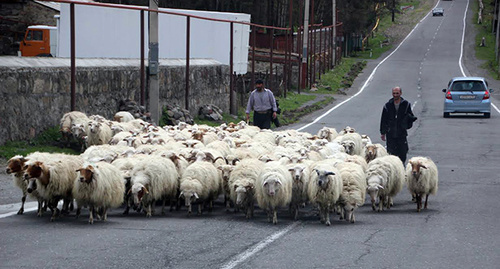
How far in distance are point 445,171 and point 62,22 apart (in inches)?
548

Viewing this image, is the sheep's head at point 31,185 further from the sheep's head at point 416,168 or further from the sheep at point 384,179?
the sheep's head at point 416,168

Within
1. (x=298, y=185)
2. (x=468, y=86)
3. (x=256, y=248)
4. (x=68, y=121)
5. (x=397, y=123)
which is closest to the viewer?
(x=256, y=248)

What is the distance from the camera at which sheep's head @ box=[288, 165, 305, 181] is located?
12.1 m

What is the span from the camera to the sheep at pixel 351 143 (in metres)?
17.0

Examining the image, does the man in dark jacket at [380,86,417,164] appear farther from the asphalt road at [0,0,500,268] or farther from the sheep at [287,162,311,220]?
the sheep at [287,162,311,220]

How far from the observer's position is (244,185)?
12070 mm

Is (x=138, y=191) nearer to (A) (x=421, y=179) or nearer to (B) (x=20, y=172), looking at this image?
(B) (x=20, y=172)

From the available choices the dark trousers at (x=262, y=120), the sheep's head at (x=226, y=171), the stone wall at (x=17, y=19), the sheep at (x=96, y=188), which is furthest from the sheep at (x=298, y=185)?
the stone wall at (x=17, y=19)

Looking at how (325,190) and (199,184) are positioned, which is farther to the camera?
(199,184)

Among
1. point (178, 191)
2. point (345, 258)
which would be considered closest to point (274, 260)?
point (345, 258)

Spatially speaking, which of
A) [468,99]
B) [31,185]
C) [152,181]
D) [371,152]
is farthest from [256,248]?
[468,99]

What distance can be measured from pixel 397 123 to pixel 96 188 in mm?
6798

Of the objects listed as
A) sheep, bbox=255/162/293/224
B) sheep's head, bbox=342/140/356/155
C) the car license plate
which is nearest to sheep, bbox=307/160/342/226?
sheep, bbox=255/162/293/224

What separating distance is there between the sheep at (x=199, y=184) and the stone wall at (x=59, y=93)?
20.2 ft
